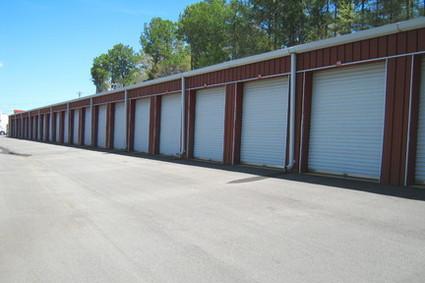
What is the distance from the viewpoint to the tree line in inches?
1005

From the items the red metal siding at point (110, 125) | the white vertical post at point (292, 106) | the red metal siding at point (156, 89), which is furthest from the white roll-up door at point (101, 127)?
the white vertical post at point (292, 106)

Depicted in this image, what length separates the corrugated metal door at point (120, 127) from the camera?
76.7 ft

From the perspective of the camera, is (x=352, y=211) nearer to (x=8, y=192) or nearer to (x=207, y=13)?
(x=8, y=192)

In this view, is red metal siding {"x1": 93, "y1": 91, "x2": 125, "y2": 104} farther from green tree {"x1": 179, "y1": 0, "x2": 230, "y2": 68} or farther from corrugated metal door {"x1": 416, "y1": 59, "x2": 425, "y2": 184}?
green tree {"x1": 179, "y1": 0, "x2": 230, "y2": 68}

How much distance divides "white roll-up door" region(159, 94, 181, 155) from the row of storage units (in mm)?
102

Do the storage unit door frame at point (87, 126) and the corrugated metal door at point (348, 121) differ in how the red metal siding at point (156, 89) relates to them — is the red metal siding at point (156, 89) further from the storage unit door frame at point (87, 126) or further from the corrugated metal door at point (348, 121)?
the storage unit door frame at point (87, 126)

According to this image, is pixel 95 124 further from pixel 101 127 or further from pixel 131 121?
pixel 131 121

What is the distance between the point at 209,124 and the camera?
50.3ft

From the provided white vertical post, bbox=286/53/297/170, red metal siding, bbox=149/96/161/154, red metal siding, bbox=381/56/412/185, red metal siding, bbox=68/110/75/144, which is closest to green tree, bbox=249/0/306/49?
red metal siding, bbox=149/96/161/154

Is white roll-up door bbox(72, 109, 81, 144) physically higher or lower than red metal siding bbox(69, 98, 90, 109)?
lower

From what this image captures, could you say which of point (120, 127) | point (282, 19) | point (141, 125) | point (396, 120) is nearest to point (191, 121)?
point (141, 125)

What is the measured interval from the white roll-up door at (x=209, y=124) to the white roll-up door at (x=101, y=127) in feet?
41.9

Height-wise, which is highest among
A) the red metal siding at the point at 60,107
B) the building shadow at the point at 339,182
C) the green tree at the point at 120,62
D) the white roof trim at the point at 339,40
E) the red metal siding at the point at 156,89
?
the green tree at the point at 120,62

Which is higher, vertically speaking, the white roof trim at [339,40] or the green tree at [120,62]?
the green tree at [120,62]
